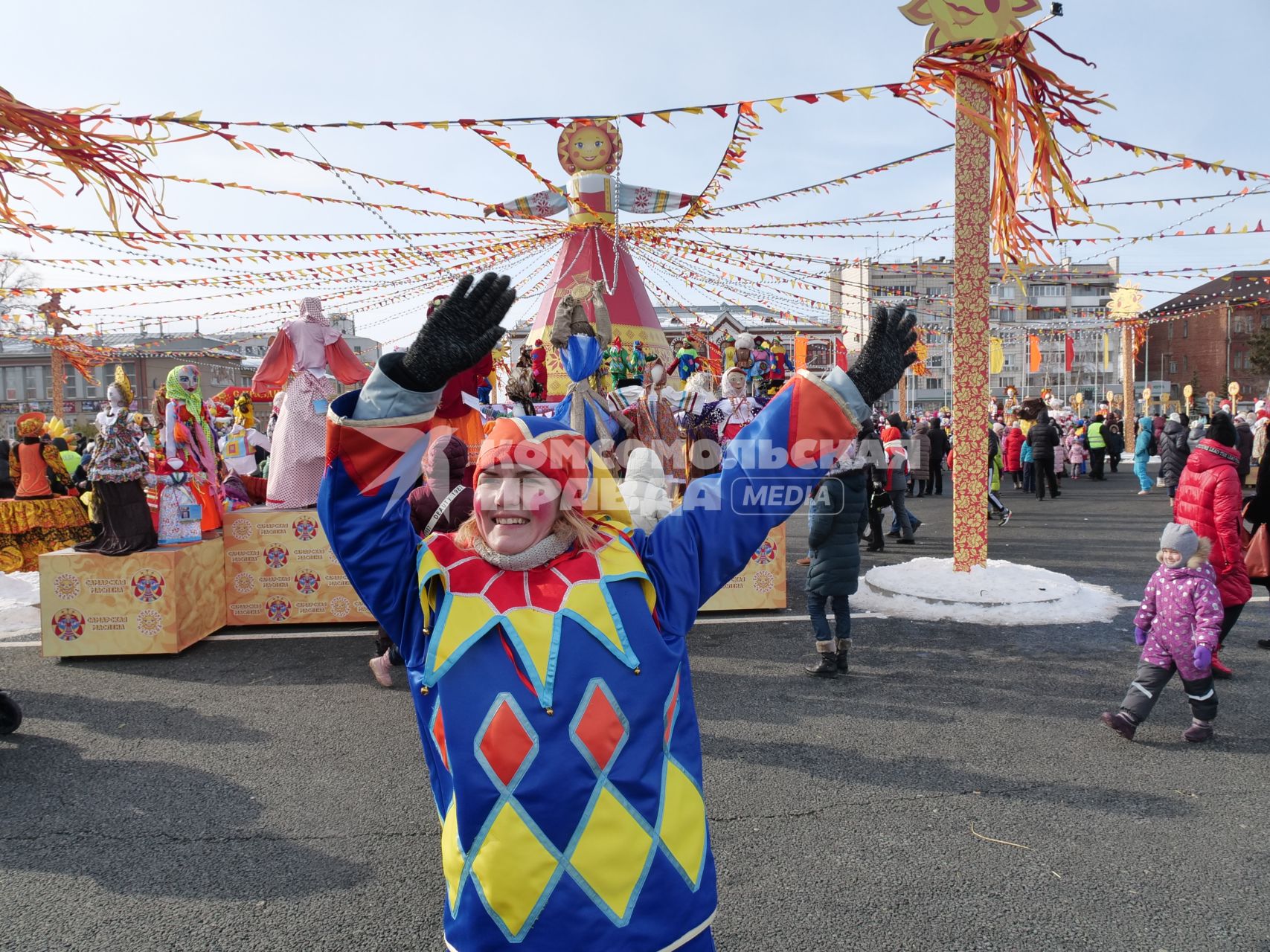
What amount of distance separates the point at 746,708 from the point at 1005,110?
5243 millimetres

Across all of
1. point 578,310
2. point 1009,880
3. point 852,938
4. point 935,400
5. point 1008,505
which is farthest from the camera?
point 935,400

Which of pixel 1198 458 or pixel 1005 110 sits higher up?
pixel 1005 110

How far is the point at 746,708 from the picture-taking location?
15.0 ft

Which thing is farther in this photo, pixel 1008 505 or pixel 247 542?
pixel 1008 505

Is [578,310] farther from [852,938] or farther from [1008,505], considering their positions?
[1008,505]

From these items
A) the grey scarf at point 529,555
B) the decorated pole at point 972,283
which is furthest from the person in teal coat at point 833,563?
the grey scarf at point 529,555

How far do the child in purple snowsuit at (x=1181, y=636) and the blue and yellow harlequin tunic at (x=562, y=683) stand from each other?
3.16 meters

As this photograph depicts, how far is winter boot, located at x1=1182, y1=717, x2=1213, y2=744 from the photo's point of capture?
398 cm

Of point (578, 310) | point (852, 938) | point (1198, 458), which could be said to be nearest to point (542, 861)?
point (852, 938)

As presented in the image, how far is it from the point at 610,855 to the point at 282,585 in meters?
5.73

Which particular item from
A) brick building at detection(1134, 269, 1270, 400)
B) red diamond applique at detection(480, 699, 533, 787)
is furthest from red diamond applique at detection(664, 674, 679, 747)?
brick building at detection(1134, 269, 1270, 400)

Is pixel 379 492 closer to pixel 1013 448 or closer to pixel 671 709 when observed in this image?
pixel 671 709

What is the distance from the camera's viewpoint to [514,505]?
165 centimetres

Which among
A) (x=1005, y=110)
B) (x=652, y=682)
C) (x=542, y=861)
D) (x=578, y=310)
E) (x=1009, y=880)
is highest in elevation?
(x=1005, y=110)
